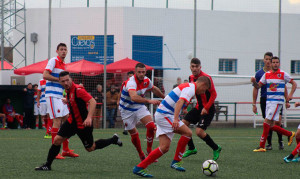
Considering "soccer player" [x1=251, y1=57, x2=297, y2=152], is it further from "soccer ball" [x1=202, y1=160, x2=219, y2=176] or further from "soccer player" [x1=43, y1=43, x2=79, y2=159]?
"soccer player" [x1=43, y1=43, x2=79, y2=159]

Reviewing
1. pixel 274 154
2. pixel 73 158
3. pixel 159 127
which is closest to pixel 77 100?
pixel 159 127

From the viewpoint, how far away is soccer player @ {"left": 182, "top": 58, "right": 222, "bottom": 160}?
29.1ft

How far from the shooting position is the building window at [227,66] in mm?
26625

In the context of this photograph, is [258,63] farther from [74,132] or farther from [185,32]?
[74,132]

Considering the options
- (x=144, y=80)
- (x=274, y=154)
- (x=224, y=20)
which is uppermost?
(x=224, y=20)

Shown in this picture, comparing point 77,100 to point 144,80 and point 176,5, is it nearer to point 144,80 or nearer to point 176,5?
point 144,80

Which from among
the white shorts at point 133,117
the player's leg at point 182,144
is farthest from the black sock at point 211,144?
the player's leg at point 182,144

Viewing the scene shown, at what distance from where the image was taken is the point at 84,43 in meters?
25.2

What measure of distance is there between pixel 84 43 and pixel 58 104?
623 inches

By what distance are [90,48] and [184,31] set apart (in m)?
4.95

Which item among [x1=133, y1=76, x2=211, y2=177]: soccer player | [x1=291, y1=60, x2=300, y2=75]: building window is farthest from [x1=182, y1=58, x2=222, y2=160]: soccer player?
[x1=291, y1=60, x2=300, y2=75]: building window

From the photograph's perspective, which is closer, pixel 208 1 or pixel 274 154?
pixel 274 154

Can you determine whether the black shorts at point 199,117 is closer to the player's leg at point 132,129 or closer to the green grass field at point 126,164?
the green grass field at point 126,164

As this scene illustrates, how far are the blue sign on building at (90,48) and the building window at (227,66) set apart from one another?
5.80 metres
